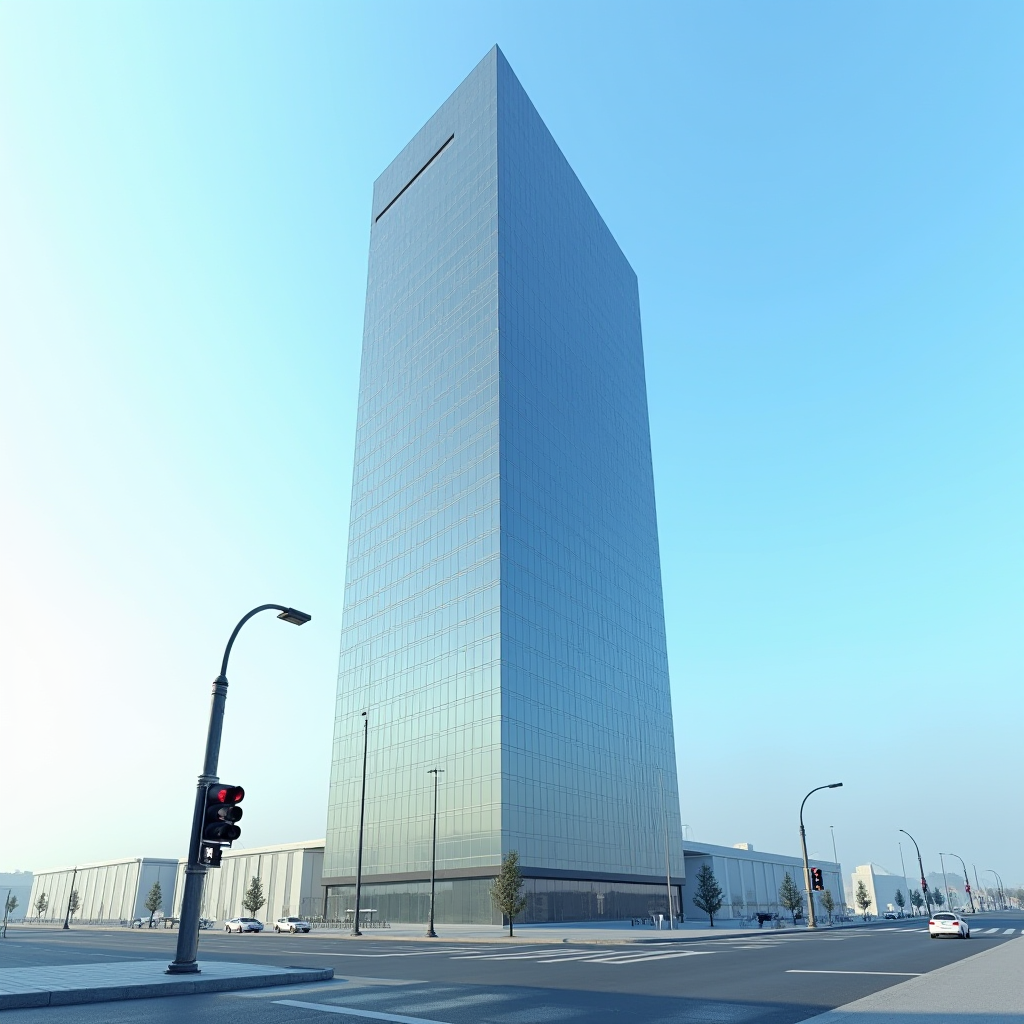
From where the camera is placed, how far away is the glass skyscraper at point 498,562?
72.0 meters

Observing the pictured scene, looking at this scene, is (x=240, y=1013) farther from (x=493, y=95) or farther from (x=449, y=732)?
(x=493, y=95)

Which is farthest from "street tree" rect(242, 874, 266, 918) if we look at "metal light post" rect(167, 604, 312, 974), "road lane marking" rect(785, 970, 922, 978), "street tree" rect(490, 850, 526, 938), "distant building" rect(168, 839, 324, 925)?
"road lane marking" rect(785, 970, 922, 978)

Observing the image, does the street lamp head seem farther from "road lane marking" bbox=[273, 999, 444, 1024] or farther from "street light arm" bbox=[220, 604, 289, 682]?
"road lane marking" bbox=[273, 999, 444, 1024]

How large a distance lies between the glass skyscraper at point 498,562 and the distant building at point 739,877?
1013 centimetres

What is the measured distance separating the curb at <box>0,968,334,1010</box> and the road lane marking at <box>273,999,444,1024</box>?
7.42 feet

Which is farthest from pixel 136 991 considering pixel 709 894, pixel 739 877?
pixel 739 877

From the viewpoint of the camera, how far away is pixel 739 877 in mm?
113312

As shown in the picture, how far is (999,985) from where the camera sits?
620 inches

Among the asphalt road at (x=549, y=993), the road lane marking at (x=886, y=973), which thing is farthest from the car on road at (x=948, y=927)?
the road lane marking at (x=886, y=973)

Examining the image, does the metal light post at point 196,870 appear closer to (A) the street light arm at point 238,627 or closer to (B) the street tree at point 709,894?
(A) the street light arm at point 238,627

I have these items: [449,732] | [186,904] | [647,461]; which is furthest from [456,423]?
[186,904]

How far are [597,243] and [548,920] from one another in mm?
90415

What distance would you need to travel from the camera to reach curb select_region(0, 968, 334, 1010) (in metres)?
13.4

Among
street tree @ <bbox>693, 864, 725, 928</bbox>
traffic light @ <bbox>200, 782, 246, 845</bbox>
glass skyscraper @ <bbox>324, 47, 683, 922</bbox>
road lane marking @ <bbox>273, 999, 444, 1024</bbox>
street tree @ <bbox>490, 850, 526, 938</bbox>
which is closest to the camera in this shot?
road lane marking @ <bbox>273, 999, 444, 1024</bbox>
